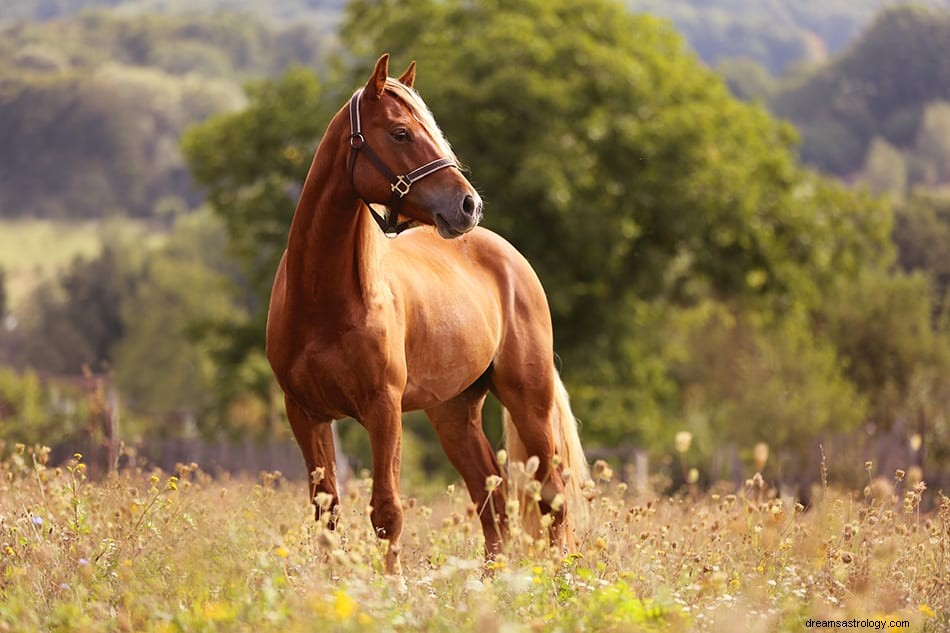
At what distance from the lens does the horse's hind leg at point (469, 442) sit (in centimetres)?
802

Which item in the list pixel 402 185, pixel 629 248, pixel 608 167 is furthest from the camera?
pixel 629 248

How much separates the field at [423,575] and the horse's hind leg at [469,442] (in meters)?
0.41

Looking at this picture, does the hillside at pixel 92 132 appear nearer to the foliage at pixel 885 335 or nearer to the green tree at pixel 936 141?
the green tree at pixel 936 141

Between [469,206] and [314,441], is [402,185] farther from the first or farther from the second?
[314,441]

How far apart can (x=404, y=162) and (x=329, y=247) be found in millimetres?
600

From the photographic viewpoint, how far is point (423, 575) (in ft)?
20.2

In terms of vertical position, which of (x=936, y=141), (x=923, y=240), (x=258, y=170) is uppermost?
(x=258, y=170)

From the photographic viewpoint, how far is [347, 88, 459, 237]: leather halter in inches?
251

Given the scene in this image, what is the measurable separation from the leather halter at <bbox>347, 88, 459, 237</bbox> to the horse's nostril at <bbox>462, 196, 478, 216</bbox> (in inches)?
9.5

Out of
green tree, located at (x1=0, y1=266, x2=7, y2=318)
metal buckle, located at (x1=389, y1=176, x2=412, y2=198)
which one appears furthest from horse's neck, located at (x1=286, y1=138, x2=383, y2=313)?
green tree, located at (x1=0, y1=266, x2=7, y2=318)

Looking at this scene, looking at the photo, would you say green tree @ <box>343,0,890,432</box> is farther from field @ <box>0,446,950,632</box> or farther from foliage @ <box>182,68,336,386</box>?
field @ <box>0,446,950,632</box>

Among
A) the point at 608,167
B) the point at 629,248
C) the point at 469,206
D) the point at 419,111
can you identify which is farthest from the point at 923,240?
the point at 469,206

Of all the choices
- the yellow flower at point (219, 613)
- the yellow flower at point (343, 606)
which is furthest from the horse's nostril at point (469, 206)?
the yellow flower at point (343, 606)

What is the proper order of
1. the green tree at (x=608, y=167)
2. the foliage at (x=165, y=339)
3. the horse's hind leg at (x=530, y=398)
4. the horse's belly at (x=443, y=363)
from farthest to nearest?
the foliage at (x=165, y=339) → the green tree at (x=608, y=167) → the horse's hind leg at (x=530, y=398) → the horse's belly at (x=443, y=363)
